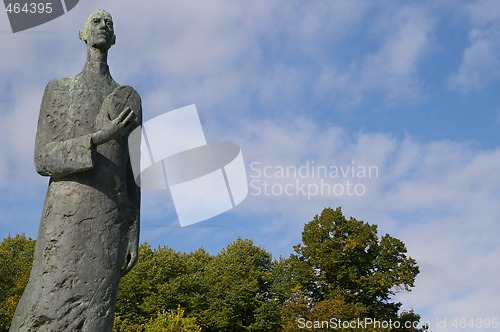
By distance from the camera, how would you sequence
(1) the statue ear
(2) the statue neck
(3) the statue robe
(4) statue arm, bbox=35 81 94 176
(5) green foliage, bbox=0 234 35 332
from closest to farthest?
(3) the statue robe, (4) statue arm, bbox=35 81 94 176, (2) the statue neck, (1) the statue ear, (5) green foliage, bbox=0 234 35 332

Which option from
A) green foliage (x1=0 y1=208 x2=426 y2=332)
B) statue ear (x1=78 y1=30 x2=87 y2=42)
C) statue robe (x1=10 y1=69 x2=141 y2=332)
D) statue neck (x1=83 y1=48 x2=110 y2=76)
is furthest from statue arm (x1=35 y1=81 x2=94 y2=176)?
green foliage (x1=0 y1=208 x2=426 y2=332)

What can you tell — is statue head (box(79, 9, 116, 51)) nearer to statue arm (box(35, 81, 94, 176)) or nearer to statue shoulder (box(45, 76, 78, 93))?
statue shoulder (box(45, 76, 78, 93))

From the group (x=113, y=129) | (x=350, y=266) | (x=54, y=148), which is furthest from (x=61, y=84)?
(x=350, y=266)

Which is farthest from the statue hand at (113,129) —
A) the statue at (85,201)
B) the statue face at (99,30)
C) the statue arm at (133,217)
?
the statue face at (99,30)

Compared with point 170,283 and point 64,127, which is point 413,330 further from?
point 64,127

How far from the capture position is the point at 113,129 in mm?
7484

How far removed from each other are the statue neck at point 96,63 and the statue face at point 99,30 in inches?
3.1

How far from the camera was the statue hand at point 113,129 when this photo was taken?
749 cm

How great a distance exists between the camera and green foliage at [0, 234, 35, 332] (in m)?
44.6

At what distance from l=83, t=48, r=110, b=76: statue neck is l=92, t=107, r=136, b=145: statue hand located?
0.96m

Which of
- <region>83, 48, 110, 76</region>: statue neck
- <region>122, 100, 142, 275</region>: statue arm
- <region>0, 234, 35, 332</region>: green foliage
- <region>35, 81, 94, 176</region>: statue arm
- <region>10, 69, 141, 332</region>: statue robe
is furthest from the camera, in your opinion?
<region>0, 234, 35, 332</region>: green foliage

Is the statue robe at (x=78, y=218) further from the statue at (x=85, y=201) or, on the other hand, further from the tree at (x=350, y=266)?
the tree at (x=350, y=266)

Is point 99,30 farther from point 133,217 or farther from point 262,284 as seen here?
point 262,284

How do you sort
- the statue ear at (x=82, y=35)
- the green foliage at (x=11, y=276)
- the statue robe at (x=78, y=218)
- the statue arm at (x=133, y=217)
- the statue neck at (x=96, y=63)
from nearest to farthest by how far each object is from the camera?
the statue robe at (x=78, y=218), the statue arm at (x=133, y=217), the statue neck at (x=96, y=63), the statue ear at (x=82, y=35), the green foliage at (x=11, y=276)
